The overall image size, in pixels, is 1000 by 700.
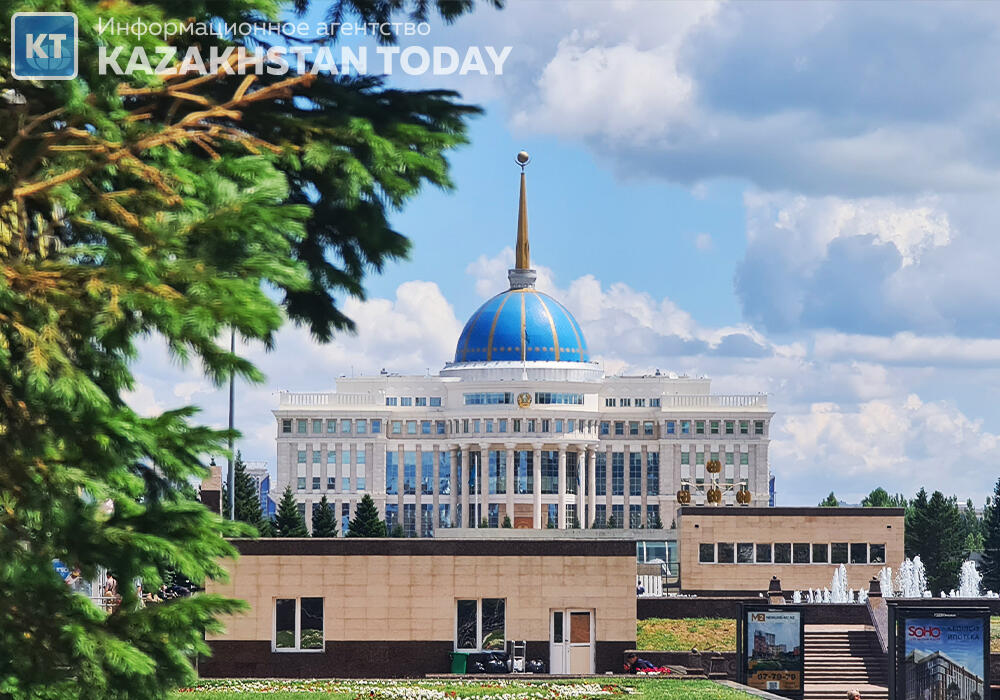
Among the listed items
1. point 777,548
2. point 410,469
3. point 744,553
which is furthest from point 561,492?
point 744,553

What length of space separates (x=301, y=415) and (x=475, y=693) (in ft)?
329

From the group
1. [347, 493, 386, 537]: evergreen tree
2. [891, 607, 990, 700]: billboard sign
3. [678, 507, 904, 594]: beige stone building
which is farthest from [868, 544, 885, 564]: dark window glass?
[891, 607, 990, 700]: billboard sign

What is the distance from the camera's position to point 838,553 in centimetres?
6731

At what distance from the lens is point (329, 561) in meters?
38.9

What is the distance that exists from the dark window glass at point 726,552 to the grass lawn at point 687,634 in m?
15.5

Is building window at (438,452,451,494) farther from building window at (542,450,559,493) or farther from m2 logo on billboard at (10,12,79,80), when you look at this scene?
m2 logo on billboard at (10,12,79,80)

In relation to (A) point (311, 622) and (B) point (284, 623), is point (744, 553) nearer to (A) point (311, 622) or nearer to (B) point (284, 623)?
(A) point (311, 622)

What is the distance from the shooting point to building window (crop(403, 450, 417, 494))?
130 metres

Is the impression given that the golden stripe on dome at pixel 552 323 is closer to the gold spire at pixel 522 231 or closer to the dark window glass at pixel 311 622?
the gold spire at pixel 522 231

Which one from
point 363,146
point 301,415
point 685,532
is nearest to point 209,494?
point 685,532

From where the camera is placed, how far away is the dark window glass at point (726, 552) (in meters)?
66.6

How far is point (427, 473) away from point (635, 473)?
1685cm

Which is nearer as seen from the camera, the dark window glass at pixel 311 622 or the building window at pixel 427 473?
the dark window glass at pixel 311 622

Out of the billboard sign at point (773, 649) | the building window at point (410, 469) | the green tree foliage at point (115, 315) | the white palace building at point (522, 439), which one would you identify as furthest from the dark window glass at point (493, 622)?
the building window at point (410, 469)
